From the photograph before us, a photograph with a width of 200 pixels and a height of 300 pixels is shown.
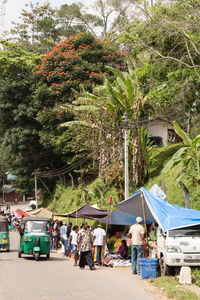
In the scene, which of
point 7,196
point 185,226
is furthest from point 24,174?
point 7,196

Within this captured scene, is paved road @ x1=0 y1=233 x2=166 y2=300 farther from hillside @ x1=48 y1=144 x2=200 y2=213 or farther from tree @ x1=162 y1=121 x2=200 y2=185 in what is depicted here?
hillside @ x1=48 y1=144 x2=200 y2=213

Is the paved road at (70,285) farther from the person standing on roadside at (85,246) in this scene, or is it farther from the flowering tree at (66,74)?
the flowering tree at (66,74)

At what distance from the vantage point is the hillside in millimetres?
21730

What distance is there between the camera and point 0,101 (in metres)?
38.8

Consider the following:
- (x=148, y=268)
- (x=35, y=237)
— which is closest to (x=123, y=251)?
(x=35, y=237)

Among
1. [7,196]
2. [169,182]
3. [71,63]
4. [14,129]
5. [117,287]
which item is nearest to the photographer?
[117,287]

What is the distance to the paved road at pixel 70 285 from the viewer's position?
925 centimetres

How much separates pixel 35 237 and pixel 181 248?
8304 mm

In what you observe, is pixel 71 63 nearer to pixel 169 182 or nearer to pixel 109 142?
pixel 109 142

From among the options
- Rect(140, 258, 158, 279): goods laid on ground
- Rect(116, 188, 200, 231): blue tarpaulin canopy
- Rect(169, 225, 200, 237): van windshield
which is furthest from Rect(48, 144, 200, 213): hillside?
Rect(140, 258, 158, 279): goods laid on ground

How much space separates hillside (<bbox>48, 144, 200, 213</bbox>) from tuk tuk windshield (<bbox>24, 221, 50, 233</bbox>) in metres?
6.33

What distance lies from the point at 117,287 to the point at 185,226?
2.83 metres

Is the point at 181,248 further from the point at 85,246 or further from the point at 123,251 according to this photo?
the point at 123,251

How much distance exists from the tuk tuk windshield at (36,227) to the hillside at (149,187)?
6.33 meters
